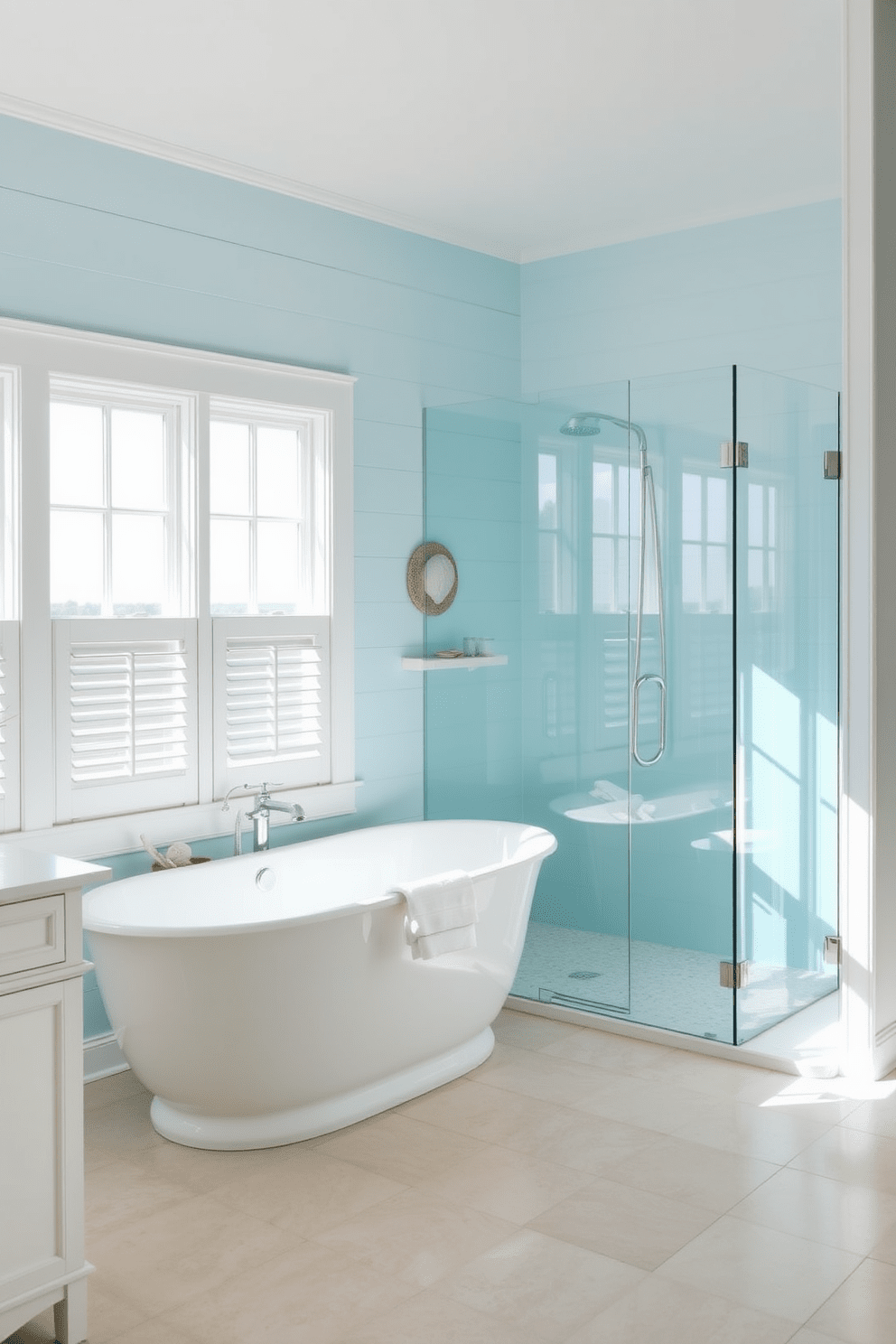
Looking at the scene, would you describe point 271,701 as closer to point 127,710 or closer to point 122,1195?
Answer: point 127,710

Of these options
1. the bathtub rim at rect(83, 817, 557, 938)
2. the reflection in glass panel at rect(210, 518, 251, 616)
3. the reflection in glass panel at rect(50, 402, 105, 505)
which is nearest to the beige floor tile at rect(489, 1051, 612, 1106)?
the bathtub rim at rect(83, 817, 557, 938)

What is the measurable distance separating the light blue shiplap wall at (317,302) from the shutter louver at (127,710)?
277 millimetres

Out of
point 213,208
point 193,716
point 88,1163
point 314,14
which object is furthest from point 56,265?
point 88,1163

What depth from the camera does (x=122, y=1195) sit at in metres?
2.93

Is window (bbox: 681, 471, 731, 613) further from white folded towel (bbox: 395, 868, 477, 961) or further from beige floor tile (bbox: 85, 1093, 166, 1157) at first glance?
beige floor tile (bbox: 85, 1093, 166, 1157)

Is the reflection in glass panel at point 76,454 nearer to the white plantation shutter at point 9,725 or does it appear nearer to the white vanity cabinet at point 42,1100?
the white plantation shutter at point 9,725

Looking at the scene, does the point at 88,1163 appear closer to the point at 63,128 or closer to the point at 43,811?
the point at 43,811

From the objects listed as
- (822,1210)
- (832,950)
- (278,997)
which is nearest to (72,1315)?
(278,997)

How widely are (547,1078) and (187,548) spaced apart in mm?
2010

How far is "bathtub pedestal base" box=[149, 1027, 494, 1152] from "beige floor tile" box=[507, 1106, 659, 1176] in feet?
1.28

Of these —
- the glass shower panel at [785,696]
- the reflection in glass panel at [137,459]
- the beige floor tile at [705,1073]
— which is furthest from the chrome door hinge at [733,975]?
the reflection in glass panel at [137,459]

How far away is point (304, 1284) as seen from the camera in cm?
252

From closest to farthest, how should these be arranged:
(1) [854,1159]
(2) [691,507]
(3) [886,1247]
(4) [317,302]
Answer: (3) [886,1247], (1) [854,1159], (2) [691,507], (4) [317,302]

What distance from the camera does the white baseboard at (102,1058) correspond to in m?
3.71
